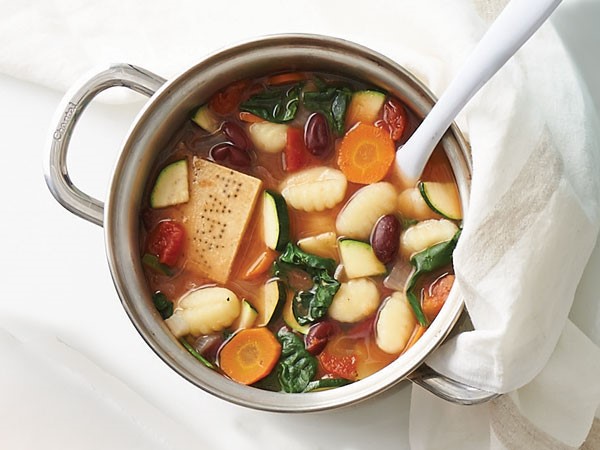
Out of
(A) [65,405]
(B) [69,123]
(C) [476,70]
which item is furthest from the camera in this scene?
(A) [65,405]

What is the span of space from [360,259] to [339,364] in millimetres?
164

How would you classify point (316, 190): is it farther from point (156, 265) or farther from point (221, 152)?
point (156, 265)

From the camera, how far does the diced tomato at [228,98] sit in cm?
158

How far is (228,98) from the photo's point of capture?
1.58 metres

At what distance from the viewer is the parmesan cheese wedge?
5.05 ft

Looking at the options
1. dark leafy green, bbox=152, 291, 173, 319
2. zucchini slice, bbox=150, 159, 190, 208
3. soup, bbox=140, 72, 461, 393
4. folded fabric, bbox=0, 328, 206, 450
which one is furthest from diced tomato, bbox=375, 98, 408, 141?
folded fabric, bbox=0, 328, 206, 450

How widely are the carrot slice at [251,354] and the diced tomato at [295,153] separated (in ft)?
0.84

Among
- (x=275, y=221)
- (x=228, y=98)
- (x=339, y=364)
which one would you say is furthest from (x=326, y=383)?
(x=228, y=98)

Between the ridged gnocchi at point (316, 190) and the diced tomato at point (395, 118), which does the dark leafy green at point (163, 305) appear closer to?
the ridged gnocchi at point (316, 190)

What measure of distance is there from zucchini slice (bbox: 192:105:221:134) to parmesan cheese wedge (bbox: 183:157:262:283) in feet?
0.20

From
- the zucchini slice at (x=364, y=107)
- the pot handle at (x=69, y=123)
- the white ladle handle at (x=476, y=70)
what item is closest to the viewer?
the white ladle handle at (x=476, y=70)

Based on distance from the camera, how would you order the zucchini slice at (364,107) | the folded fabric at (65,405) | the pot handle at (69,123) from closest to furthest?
the pot handle at (69,123), the zucchini slice at (364,107), the folded fabric at (65,405)

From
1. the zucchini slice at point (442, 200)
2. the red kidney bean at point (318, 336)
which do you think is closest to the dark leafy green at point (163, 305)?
the red kidney bean at point (318, 336)

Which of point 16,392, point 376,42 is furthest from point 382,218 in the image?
point 16,392
